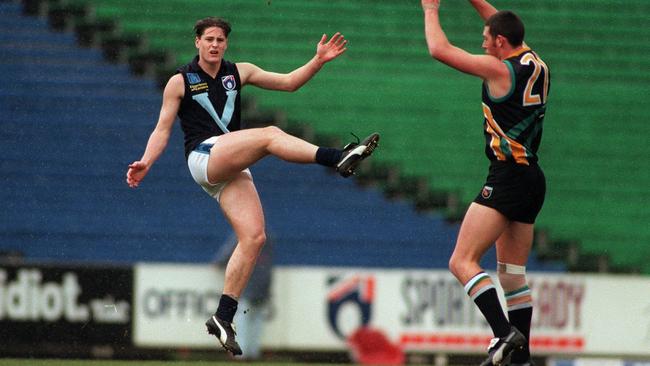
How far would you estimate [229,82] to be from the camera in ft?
24.8

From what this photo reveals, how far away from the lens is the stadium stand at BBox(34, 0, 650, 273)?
12.7 meters

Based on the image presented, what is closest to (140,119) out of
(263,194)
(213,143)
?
(263,194)

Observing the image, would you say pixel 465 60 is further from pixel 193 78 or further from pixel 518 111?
pixel 193 78

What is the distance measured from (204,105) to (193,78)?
0.57 feet

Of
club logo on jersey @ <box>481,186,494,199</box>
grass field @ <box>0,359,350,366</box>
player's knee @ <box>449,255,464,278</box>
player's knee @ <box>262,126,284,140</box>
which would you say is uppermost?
player's knee @ <box>262,126,284,140</box>

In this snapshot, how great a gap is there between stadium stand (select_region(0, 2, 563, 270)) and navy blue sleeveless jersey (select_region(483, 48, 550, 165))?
5394 millimetres

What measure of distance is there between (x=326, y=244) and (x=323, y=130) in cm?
129

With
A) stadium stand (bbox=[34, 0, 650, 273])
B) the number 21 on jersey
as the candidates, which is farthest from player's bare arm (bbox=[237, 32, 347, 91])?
stadium stand (bbox=[34, 0, 650, 273])

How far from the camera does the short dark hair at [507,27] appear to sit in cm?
689

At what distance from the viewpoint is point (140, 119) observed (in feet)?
41.5

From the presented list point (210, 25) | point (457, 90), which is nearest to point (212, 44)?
point (210, 25)

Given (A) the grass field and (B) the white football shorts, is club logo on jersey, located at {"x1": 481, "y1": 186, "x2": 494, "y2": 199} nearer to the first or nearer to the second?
(B) the white football shorts

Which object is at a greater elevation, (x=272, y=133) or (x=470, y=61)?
(x=470, y=61)

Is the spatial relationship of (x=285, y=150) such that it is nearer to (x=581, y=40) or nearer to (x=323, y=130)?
(x=323, y=130)
